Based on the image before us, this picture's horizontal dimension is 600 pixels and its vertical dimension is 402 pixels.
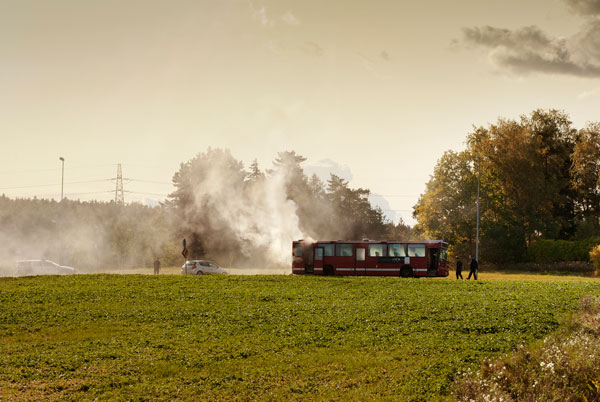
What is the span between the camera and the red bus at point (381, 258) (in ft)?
141

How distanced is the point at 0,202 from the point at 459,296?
168m

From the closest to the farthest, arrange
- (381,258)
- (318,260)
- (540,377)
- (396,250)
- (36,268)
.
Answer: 1. (540,377)
2. (396,250)
3. (381,258)
4. (318,260)
5. (36,268)

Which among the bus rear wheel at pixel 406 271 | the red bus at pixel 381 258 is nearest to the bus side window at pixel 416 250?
the red bus at pixel 381 258

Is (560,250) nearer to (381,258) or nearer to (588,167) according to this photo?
(588,167)

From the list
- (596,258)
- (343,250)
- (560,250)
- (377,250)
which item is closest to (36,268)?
(343,250)

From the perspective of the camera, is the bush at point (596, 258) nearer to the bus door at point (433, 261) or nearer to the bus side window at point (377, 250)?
the bus door at point (433, 261)

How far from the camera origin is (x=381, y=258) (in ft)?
142

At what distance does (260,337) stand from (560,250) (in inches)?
2029

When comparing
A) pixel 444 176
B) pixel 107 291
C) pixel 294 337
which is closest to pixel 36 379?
pixel 294 337

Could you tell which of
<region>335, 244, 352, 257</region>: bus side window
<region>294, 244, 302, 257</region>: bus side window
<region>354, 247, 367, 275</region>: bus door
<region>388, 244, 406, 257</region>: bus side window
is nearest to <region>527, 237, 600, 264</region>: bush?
<region>388, 244, 406, 257</region>: bus side window

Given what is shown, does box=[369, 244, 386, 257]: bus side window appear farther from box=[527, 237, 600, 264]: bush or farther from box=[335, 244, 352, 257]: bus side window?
box=[527, 237, 600, 264]: bush

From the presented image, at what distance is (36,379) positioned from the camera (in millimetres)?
14164

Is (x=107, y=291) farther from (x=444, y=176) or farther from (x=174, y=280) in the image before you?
(x=444, y=176)

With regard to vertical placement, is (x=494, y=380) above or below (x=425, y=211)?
below
